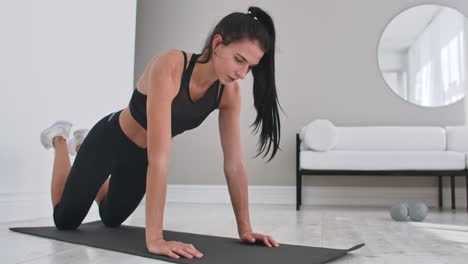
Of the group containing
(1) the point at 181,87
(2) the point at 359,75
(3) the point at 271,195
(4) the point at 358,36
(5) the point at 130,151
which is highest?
(4) the point at 358,36

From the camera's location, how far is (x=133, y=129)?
75.0 inches

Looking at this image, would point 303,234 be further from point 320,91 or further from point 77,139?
point 320,91

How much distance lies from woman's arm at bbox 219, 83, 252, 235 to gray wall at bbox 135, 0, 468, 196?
9.07 feet

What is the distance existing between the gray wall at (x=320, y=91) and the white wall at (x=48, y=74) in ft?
4.26

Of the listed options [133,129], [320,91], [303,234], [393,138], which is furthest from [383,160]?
[133,129]

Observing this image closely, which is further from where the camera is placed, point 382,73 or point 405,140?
point 382,73

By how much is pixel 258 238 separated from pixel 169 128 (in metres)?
0.51

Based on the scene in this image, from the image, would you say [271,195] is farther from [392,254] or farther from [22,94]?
[392,254]

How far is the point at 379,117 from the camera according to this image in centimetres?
444

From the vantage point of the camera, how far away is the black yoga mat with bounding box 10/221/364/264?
56.4 inches

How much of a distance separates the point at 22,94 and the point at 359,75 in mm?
3023

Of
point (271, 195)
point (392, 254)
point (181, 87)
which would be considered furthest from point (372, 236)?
point (271, 195)

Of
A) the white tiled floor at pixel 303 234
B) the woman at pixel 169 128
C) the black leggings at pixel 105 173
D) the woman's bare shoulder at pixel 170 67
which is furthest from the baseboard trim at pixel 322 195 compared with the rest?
the woman's bare shoulder at pixel 170 67

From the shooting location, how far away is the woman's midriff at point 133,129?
1.90 m
